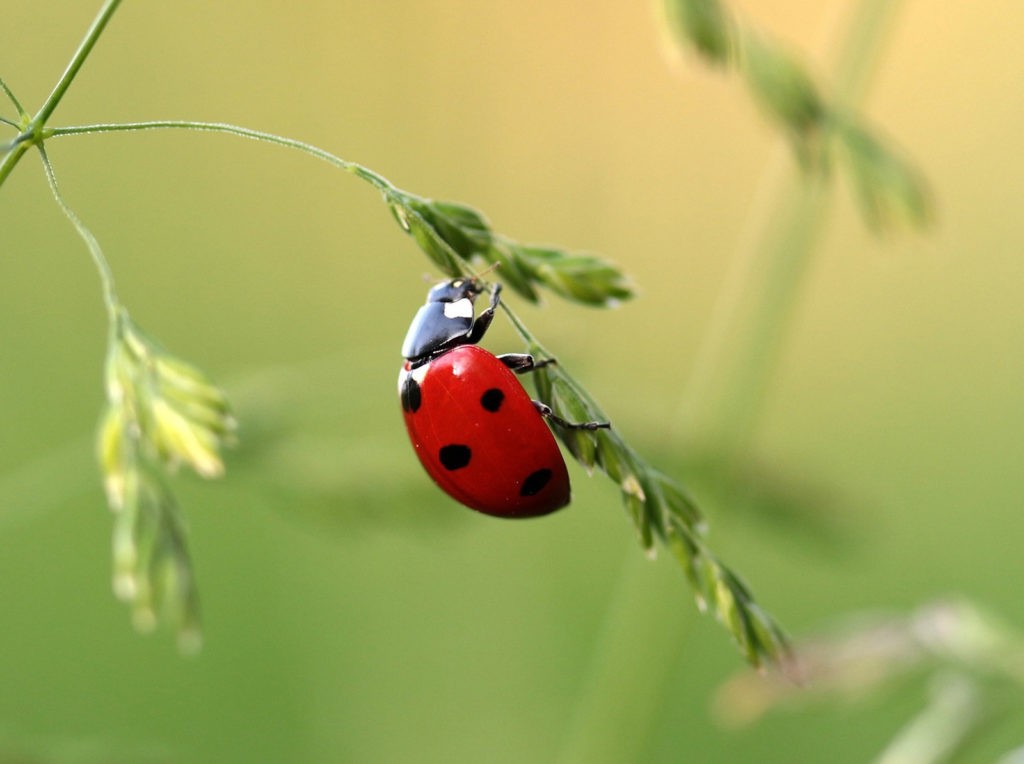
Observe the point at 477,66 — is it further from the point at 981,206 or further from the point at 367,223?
the point at 981,206

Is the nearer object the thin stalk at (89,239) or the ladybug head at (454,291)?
the thin stalk at (89,239)

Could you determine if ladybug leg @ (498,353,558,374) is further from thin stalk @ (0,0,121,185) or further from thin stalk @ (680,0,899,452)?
thin stalk @ (0,0,121,185)

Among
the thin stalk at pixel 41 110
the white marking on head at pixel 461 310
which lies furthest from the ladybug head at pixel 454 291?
the thin stalk at pixel 41 110

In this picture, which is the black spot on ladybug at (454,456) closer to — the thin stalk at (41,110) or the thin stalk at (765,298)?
the thin stalk at (765,298)

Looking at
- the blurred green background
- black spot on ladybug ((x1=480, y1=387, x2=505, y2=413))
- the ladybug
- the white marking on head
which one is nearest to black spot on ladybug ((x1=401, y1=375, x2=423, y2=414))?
the ladybug

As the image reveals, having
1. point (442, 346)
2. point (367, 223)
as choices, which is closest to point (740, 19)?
point (442, 346)

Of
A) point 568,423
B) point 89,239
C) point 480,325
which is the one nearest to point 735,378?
point 480,325

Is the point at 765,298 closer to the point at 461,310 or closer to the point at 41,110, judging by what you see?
the point at 461,310
